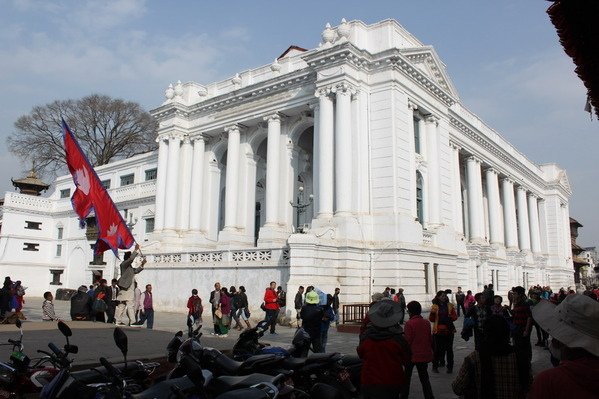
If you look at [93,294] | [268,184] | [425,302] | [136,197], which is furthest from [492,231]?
[93,294]

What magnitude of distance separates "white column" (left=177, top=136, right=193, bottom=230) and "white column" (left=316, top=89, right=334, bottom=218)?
1218cm

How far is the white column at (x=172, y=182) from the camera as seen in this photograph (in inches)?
1304

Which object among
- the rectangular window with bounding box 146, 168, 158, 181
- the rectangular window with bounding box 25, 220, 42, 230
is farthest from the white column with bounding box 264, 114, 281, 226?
the rectangular window with bounding box 25, 220, 42, 230

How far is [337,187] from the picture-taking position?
80.9ft

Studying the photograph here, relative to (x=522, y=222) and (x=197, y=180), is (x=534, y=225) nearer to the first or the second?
(x=522, y=222)

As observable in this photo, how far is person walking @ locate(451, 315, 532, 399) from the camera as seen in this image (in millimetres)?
4168

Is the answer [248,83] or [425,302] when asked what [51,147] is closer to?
[248,83]

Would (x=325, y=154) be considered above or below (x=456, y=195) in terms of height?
above

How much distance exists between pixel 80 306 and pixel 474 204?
3187cm

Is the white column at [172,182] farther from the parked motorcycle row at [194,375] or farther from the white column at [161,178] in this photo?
the parked motorcycle row at [194,375]

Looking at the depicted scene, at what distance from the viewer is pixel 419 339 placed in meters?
7.29

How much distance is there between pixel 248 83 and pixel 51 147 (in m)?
27.4

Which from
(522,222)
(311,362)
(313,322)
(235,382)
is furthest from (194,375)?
(522,222)

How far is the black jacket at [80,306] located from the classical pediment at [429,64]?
20.5 metres
